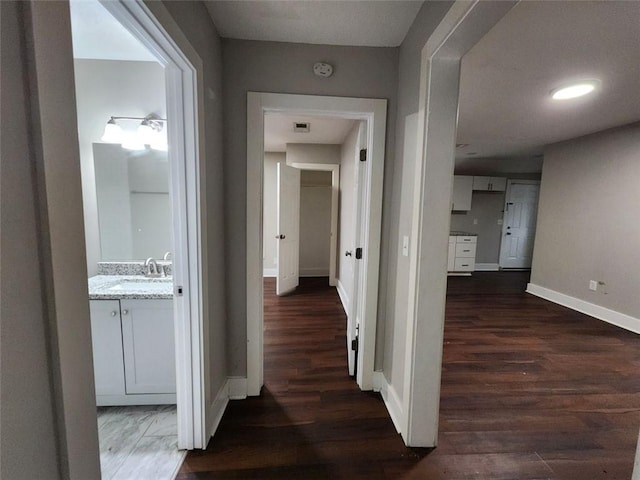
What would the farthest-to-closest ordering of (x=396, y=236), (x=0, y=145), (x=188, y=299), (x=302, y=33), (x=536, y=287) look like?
(x=536, y=287) < (x=396, y=236) < (x=302, y=33) < (x=188, y=299) < (x=0, y=145)

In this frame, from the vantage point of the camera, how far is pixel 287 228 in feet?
Result: 13.5

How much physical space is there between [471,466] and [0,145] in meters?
2.17

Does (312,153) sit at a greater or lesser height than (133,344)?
greater

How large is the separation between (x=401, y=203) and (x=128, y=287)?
1871 mm

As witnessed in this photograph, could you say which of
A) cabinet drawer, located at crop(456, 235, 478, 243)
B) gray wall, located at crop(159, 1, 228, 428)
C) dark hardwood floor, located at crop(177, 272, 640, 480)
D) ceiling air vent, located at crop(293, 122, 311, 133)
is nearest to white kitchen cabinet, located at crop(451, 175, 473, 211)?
cabinet drawer, located at crop(456, 235, 478, 243)

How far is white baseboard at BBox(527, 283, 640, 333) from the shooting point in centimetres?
318

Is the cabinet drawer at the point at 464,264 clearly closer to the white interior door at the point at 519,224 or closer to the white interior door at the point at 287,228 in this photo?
the white interior door at the point at 519,224

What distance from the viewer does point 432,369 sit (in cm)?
144

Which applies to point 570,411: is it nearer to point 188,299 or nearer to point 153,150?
point 188,299

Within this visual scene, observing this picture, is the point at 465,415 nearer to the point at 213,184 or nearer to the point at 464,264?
the point at 213,184

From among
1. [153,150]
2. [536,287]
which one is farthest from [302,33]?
[536,287]

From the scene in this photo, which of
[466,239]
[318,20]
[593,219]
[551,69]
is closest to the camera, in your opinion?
[318,20]

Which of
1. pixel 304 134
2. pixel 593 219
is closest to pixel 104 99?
pixel 304 134

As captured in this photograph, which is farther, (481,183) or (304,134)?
→ (481,183)
